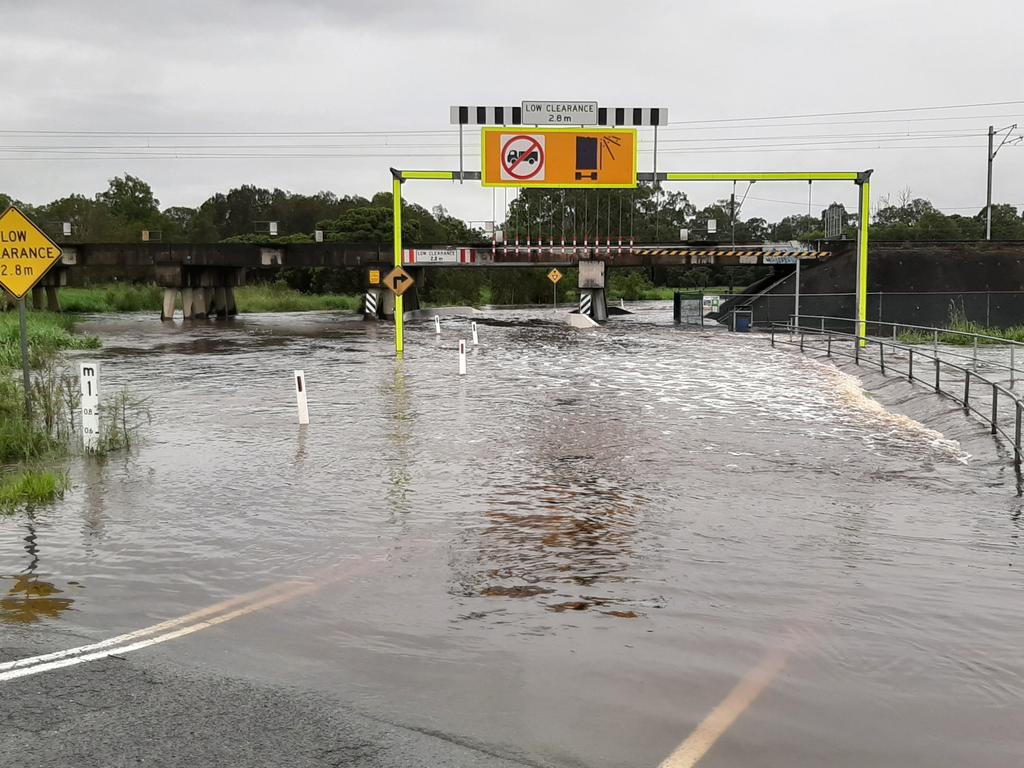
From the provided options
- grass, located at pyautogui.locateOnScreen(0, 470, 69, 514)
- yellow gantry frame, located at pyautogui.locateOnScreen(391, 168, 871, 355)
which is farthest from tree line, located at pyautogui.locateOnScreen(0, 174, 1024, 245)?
grass, located at pyautogui.locateOnScreen(0, 470, 69, 514)

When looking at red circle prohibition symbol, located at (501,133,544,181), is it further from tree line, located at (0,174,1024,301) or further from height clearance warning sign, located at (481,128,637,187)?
tree line, located at (0,174,1024,301)

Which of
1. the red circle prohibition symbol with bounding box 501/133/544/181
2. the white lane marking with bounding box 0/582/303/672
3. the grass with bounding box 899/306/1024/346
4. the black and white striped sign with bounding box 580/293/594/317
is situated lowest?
the white lane marking with bounding box 0/582/303/672

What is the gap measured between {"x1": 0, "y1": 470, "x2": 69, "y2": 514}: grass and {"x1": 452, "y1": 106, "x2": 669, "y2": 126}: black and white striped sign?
69.0 ft


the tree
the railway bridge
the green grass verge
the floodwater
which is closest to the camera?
the floodwater

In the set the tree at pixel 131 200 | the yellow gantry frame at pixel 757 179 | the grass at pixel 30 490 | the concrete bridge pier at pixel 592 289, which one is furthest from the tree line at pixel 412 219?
the grass at pixel 30 490

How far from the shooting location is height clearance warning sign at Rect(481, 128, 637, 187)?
32156 mm

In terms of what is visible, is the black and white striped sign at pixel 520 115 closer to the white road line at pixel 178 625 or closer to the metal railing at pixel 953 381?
the metal railing at pixel 953 381

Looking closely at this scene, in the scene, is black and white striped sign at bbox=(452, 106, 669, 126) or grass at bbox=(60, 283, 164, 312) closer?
black and white striped sign at bbox=(452, 106, 669, 126)

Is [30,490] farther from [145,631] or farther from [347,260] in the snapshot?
[347,260]

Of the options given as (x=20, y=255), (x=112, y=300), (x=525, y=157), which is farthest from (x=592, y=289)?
(x=20, y=255)

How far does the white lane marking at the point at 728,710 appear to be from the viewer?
207 inches

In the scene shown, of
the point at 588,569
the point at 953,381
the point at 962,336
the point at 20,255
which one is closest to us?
the point at 588,569

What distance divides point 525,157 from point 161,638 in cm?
2691

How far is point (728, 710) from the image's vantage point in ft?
19.2
